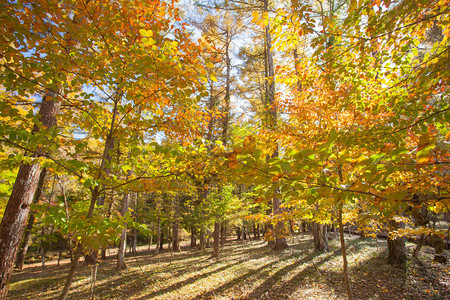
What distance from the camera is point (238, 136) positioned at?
4.82 metres

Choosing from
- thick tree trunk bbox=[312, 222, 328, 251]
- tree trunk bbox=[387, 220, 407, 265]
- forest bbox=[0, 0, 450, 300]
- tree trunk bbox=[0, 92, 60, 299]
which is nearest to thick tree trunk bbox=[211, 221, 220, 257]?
forest bbox=[0, 0, 450, 300]

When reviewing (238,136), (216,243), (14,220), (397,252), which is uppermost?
(238,136)

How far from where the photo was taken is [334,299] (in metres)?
4.63

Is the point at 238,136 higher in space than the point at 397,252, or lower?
higher

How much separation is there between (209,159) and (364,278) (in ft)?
21.9

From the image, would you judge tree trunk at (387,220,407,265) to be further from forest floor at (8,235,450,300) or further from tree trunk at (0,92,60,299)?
tree trunk at (0,92,60,299)

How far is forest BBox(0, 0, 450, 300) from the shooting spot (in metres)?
1.58

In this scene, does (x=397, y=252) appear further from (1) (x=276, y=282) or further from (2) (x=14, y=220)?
(2) (x=14, y=220)

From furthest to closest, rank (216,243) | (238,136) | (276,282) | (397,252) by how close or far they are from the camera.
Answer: (216,243)
(397,252)
(276,282)
(238,136)

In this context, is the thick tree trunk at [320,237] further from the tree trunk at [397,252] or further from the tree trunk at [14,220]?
the tree trunk at [14,220]

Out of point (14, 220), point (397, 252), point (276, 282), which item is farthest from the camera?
point (397, 252)

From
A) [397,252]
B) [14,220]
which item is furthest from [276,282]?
[14,220]

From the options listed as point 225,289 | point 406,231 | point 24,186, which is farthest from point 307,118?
point 24,186

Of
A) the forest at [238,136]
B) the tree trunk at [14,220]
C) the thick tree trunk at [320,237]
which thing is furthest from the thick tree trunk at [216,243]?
the tree trunk at [14,220]
